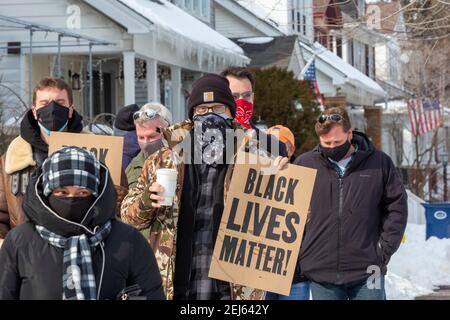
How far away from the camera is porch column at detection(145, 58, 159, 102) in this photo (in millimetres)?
18000

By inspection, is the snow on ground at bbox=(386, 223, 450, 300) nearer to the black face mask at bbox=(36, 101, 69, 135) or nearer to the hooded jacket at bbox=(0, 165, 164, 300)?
the black face mask at bbox=(36, 101, 69, 135)

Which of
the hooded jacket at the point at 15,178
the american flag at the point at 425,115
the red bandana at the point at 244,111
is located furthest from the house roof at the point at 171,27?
the hooded jacket at the point at 15,178

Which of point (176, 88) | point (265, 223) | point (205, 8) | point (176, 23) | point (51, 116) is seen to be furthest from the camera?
point (205, 8)

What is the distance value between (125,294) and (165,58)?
618 inches

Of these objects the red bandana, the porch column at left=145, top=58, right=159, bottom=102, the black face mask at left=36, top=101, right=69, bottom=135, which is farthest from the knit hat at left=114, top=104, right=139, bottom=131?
the porch column at left=145, top=58, right=159, bottom=102

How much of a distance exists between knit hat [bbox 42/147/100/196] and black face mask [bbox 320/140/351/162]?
10.4 ft

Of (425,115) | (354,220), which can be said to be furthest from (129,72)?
(425,115)

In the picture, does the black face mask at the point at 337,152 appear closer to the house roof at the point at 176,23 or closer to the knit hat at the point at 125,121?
the knit hat at the point at 125,121

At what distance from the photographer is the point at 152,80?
718 inches

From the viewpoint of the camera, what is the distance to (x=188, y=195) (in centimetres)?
477

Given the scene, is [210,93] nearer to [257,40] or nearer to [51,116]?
[51,116]

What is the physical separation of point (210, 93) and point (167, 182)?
2.00 ft

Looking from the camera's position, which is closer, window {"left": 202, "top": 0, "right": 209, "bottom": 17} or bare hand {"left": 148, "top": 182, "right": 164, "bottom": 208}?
bare hand {"left": 148, "top": 182, "right": 164, "bottom": 208}
